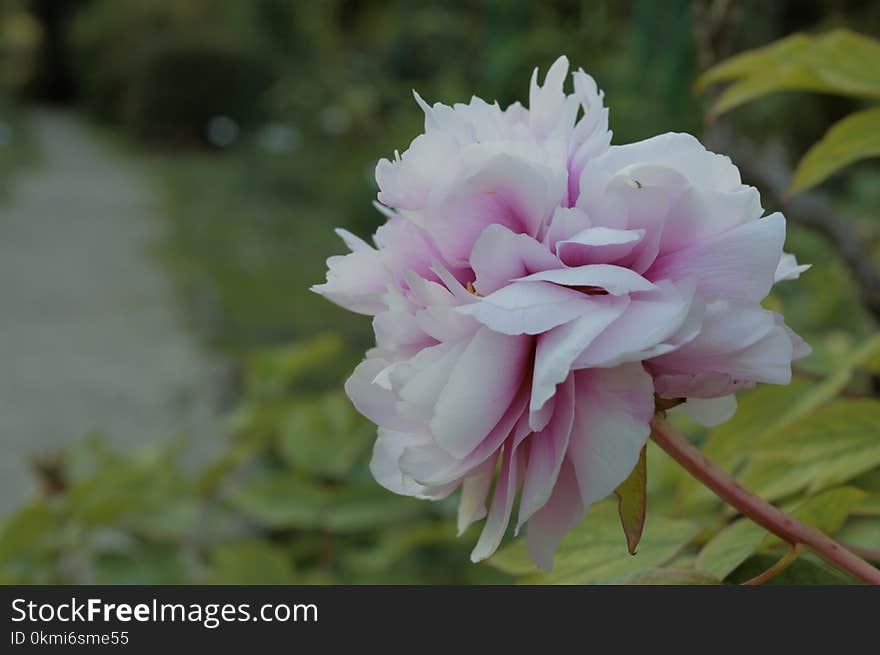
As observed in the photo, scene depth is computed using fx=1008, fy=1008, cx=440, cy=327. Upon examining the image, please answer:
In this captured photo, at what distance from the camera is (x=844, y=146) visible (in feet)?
2.04

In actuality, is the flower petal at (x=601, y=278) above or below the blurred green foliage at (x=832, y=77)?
below

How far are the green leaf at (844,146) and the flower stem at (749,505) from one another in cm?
34

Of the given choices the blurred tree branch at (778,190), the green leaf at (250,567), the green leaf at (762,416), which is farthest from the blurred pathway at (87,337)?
the green leaf at (762,416)

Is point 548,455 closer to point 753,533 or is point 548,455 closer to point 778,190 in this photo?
point 753,533

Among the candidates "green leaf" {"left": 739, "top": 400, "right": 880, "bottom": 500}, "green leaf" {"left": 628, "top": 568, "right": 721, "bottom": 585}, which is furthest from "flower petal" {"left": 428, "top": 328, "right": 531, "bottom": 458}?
"green leaf" {"left": 739, "top": 400, "right": 880, "bottom": 500}

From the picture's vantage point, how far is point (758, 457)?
55cm

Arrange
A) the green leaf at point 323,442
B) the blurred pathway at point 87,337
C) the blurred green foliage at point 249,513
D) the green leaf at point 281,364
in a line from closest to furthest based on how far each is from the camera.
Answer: the blurred green foliage at point 249,513 → the green leaf at point 323,442 → the green leaf at point 281,364 → the blurred pathway at point 87,337

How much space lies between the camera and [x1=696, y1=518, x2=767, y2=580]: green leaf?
389 mm

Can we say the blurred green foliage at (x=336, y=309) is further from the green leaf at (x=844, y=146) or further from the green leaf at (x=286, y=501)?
the green leaf at (x=844, y=146)

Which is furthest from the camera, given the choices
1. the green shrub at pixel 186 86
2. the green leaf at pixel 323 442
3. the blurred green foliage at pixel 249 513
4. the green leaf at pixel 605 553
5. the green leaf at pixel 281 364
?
the green shrub at pixel 186 86

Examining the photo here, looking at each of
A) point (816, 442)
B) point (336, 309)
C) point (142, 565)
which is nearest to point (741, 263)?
point (816, 442)

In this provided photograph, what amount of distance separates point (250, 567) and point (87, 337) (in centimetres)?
352

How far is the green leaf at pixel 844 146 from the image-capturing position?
618 millimetres

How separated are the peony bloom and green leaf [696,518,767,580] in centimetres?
9
